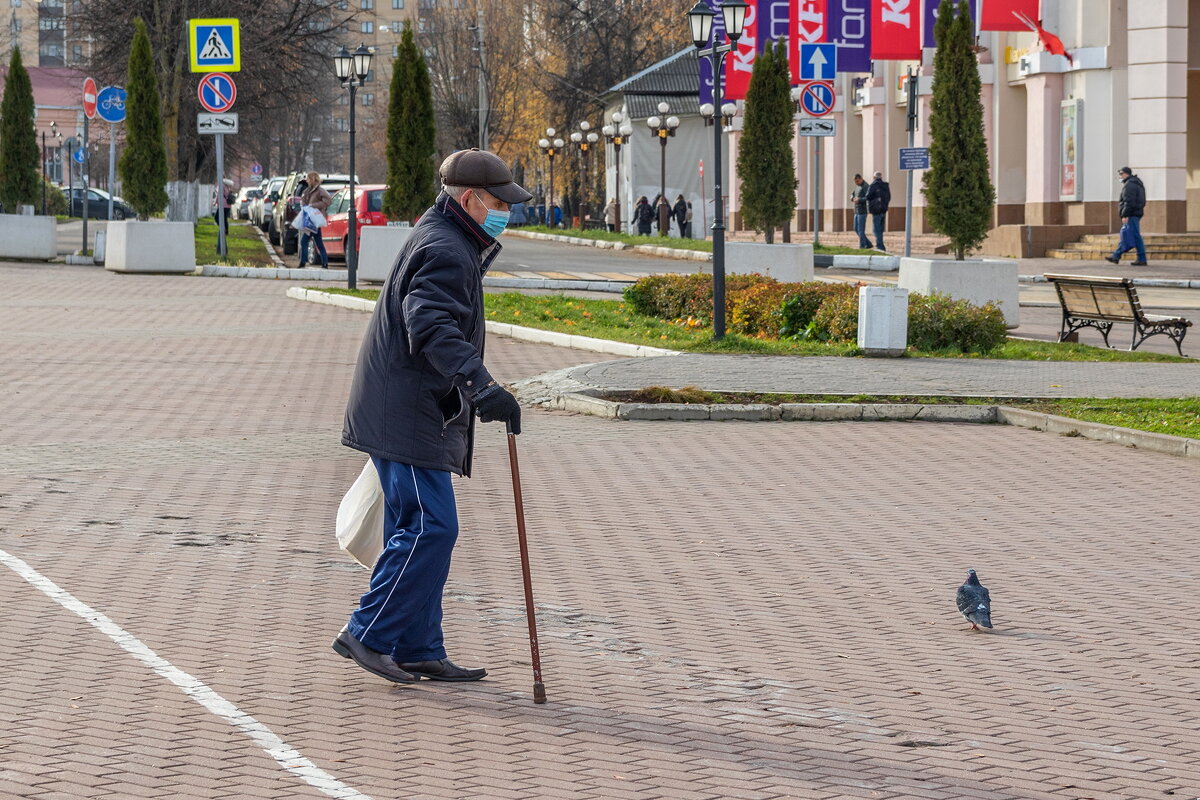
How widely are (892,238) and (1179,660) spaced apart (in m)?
36.8

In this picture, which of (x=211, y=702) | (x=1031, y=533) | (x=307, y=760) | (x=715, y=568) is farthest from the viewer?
(x=1031, y=533)

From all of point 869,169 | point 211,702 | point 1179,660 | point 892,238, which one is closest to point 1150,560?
point 1179,660

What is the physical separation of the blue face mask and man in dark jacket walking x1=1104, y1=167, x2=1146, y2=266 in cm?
2698

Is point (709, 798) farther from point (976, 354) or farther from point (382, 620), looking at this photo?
point (976, 354)

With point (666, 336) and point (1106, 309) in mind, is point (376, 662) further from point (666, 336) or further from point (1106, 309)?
point (1106, 309)

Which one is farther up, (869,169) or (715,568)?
(869,169)

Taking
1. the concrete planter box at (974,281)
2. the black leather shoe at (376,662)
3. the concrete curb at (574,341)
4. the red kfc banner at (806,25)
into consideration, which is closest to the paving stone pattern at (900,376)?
the concrete curb at (574,341)

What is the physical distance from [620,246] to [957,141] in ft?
74.5

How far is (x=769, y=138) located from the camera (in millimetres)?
23156

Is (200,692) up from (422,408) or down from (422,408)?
down

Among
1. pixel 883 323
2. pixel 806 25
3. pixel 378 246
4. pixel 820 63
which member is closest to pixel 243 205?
pixel 806 25

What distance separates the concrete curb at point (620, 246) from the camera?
36.3 m

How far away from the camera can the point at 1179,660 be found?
6117 mm

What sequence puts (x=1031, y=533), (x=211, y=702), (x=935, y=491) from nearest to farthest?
(x=211, y=702) < (x=1031, y=533) < (x=935, y=491)
